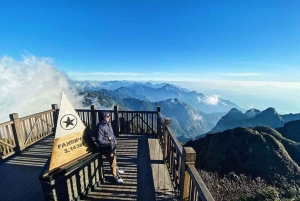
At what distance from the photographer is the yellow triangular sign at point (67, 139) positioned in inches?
124

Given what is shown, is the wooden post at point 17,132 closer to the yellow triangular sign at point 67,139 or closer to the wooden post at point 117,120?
the wooden post at point 117,120

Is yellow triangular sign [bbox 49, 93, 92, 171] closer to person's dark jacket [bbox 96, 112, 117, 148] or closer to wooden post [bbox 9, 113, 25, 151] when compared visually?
person's dark jacket [bbox 96, 112, 117, 148]

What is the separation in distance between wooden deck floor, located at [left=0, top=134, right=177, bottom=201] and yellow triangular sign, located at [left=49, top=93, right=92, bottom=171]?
3.64 feet

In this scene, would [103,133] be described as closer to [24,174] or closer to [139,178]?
[139,178]

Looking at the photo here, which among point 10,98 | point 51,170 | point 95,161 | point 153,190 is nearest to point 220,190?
point 153,190

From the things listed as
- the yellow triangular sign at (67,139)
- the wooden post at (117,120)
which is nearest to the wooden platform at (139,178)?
the yellow triangular sign at (67,139)

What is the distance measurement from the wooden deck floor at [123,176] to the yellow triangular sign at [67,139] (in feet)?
3.64

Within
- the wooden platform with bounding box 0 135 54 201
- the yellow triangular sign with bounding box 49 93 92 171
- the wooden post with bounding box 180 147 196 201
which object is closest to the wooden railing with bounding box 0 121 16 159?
the wooden platform with bounding box 0 135 54 201

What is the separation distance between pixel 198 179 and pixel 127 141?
5097 millimetres

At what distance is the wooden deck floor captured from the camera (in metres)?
3.75

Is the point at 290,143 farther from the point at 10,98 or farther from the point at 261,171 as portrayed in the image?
the point at 10,98

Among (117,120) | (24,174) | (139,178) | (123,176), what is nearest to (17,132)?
(24,174)

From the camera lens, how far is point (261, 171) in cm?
2622

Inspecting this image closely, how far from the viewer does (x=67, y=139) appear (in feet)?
11.1
